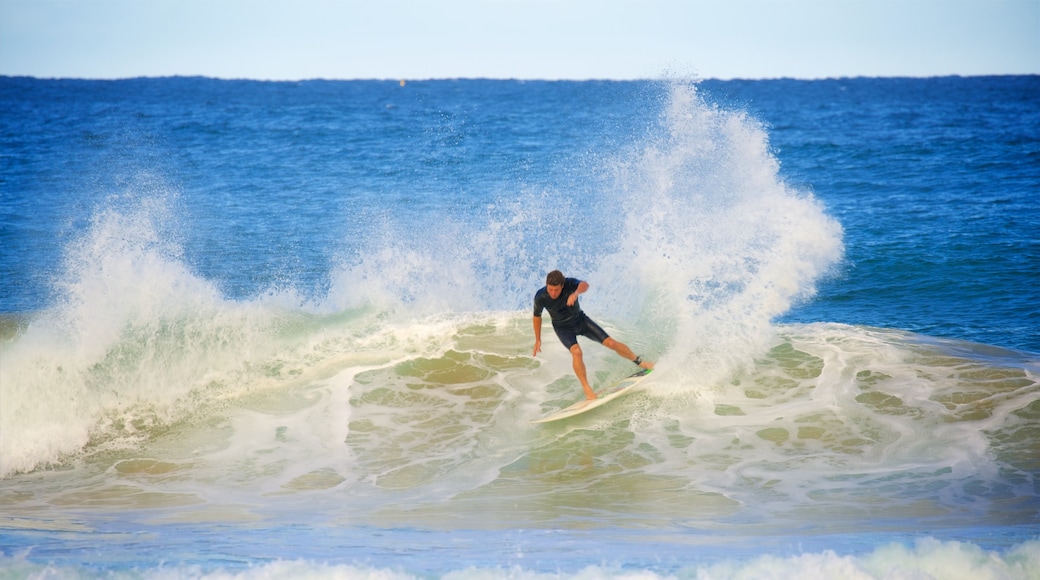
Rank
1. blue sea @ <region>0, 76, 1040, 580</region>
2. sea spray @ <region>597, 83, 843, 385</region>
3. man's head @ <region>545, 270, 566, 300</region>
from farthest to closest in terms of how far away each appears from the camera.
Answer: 1. sea spray @ <region>597, 83, 843, 385</region>
2. man's head @ <region>545, 270, 566, 300</region>
3. blue sea @ <region>0, 76, 1040, 580</region>

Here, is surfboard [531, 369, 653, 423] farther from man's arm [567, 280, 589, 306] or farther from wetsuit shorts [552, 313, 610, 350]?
man's arm [567, 280, 589, 306]

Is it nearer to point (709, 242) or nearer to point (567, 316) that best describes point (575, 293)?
point (567, 316)

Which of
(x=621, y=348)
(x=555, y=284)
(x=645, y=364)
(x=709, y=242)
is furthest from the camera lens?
(x=709, y=242)

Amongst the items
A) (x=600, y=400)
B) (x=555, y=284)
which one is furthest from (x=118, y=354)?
(x=600, y=400)

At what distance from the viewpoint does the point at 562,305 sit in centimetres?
951

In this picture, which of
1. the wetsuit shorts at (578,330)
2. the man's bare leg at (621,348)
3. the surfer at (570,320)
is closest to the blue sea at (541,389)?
the man's bare leg at (621,348)

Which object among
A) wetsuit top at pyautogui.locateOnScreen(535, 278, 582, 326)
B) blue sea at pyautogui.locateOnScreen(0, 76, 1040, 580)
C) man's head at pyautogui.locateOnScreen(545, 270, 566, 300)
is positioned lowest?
blue sea at pyautogui.locateOnScreen(0, 76, 1040, 580)

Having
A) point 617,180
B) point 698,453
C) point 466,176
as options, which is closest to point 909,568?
point 698,453

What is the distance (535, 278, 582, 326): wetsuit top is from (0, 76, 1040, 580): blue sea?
3.97 ft

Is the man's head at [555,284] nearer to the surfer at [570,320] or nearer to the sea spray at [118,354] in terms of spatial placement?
the surfer at [570,320]

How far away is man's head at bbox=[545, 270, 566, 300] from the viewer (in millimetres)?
9246

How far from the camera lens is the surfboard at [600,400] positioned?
9664mm

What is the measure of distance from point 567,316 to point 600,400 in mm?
1048

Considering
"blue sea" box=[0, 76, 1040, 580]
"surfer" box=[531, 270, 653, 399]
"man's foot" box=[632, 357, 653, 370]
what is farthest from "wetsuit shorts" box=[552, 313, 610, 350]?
"blue sea" box=[0, 76, 1040, 580]
